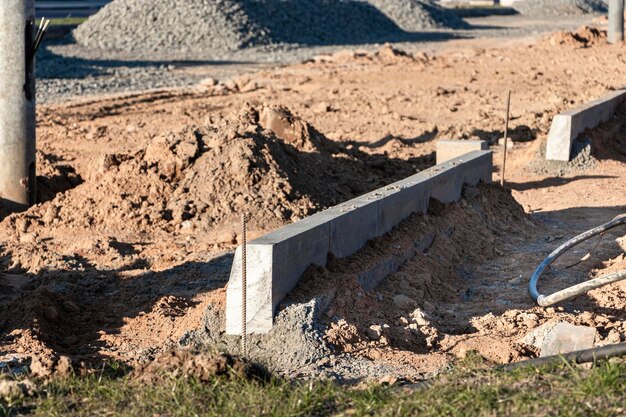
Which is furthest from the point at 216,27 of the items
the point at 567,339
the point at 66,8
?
the point at 567,339

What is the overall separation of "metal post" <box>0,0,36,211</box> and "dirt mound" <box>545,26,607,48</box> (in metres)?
22.1

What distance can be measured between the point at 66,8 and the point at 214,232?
3730 cm

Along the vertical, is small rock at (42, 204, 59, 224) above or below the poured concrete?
below

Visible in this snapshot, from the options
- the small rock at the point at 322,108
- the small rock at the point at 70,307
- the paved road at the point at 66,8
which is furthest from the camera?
the paved road at the point at 66,8

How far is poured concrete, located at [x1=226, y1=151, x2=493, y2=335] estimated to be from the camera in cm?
680

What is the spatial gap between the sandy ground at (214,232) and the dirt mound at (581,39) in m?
7.97

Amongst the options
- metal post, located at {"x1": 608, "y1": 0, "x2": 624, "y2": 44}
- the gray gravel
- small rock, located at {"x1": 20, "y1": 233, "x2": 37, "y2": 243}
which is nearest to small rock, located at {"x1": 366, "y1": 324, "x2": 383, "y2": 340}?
small rock, located at {"x1": 20, "y1": 233, "x2": 37, "y2": 243}

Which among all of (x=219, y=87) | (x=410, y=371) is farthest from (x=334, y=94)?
(x=410, y=371)

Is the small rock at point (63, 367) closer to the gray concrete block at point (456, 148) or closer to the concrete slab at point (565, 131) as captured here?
the gray concrete block at point (456, 148)

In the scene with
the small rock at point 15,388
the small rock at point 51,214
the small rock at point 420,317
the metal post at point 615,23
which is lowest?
the small rock at point 51,214

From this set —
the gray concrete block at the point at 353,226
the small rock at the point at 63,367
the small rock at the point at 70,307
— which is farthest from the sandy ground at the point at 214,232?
the gray concrete block at the point at 353,226

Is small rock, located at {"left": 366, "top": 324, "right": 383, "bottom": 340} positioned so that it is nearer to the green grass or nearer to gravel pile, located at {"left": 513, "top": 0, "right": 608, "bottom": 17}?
the green grass

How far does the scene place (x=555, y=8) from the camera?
57.7m

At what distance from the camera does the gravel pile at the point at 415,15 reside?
1743 inches
